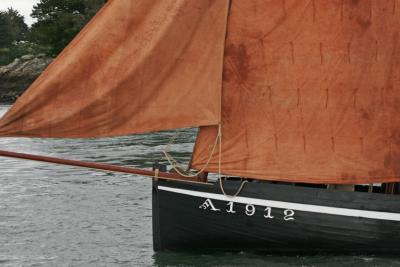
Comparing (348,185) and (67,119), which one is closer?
(67,119)

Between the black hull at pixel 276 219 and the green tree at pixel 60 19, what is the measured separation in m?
68.7

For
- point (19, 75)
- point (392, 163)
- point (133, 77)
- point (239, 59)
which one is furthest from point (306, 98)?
point (19, 75)

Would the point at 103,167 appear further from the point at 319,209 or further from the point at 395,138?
the point at 395,138

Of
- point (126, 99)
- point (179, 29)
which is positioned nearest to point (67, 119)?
point (126, 99)

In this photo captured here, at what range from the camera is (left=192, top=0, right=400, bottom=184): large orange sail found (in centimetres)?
1312

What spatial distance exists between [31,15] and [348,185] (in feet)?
268

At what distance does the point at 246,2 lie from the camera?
13062mm

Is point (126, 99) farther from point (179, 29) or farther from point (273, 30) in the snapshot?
point (273, 30)

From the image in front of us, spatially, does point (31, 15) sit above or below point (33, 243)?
above

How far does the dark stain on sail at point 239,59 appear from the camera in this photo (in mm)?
13047

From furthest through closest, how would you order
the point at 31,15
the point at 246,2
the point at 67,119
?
1. the point at 31,15
2. the point at 246,2
3. the point at 67,119

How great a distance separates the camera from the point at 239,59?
13086mm

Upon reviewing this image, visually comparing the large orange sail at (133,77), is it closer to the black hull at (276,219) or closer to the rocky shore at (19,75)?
the black hull at (276,219)

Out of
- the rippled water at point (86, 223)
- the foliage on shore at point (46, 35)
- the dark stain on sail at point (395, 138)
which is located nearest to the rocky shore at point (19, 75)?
the foliage on shore at point (46, 35)
